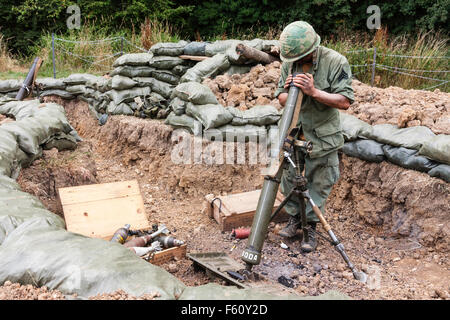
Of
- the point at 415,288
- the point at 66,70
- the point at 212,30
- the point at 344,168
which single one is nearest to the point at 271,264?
the point at 415,288

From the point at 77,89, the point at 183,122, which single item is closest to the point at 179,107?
the point at 183,122

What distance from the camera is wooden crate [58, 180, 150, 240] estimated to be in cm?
333

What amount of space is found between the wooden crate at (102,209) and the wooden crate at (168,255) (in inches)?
15.6

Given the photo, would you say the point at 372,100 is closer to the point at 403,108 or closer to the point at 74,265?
the point at 403,108

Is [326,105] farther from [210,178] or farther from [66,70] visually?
[66,70]

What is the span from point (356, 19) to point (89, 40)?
8.89 m

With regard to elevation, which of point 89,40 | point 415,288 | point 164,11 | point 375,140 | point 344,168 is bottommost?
point 415,288

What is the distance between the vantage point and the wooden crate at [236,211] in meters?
3.91

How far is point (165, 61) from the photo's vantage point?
20.9ft

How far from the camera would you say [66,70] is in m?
10.2

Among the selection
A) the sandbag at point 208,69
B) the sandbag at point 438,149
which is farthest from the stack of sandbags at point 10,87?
the sandbag at point 438,149

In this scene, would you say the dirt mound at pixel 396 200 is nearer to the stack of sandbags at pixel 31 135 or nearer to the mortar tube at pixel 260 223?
the mortar tube at pixel 260 223

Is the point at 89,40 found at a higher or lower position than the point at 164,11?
lower

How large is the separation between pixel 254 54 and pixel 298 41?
2.77m
